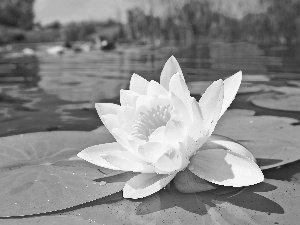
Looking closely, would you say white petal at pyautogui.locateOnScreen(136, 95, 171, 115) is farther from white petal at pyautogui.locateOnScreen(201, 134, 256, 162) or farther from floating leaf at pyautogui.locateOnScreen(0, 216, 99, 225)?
floating leaf at pyautogui.locateOnScreen(0, 216, 99, 225)

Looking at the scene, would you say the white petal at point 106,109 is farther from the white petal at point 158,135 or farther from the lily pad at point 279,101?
the lily pad at point 279,101

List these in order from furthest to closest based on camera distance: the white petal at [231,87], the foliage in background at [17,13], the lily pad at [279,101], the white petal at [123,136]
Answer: the foliage in background at [17,13]
the lily pad at [279,101]
the white petal at [231,87]
the white petal at [123,136]

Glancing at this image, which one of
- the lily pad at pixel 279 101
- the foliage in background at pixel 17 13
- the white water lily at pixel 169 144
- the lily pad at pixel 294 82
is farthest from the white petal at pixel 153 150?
the foliage in background at pixel 17 13

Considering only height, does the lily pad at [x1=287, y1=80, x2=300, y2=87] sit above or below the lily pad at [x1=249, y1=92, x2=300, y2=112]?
below

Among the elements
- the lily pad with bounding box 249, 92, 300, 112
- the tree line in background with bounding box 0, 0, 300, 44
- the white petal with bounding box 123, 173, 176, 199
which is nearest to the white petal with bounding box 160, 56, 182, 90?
the white petal with bounding box 123, 173, 176, 199

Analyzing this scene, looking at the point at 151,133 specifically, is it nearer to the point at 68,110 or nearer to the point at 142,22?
the point at 68,110

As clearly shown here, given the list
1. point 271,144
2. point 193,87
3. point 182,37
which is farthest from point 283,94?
point 182,37

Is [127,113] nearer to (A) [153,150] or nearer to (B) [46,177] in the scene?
(A) [153,150]

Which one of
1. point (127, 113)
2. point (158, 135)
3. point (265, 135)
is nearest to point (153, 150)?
point (158, 135)
